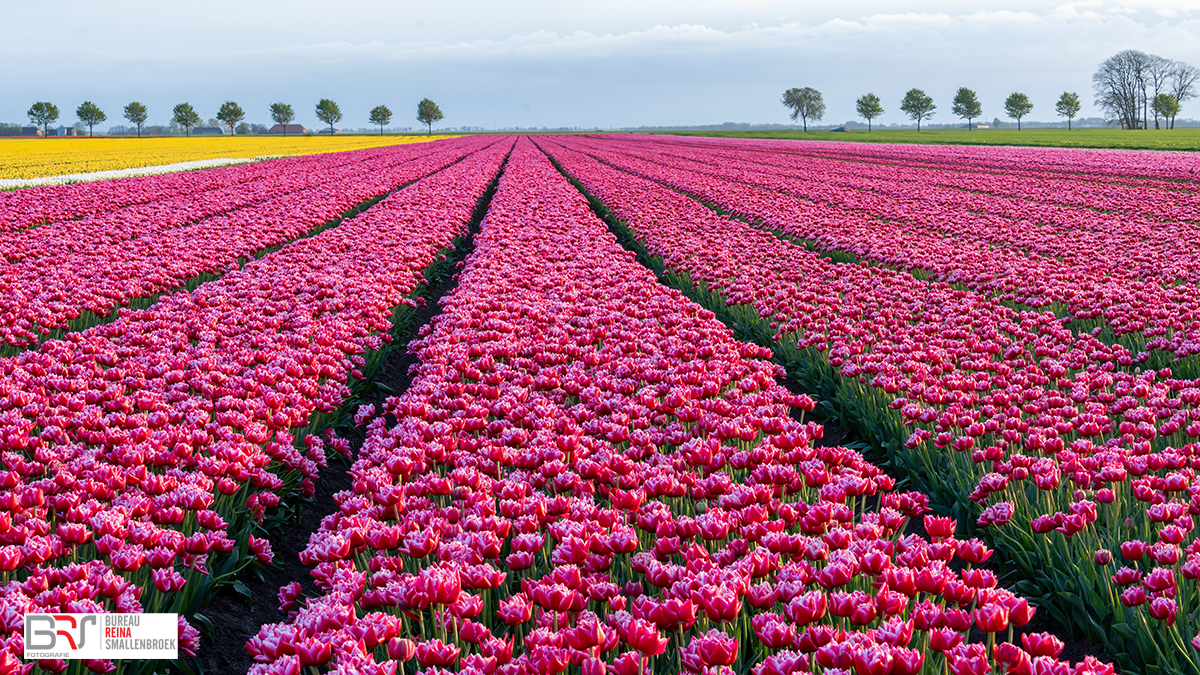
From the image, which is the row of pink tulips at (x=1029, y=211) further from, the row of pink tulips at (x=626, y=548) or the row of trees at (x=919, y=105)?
the row of trees at (x=919, y=105)

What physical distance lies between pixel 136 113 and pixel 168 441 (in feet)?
648

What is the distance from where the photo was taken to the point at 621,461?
14.5ft

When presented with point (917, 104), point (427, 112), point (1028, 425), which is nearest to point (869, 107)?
point (917, 104)

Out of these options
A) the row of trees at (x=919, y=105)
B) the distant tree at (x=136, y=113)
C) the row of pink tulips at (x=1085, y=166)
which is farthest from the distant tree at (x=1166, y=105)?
the distant tree at (x=136, y=113)

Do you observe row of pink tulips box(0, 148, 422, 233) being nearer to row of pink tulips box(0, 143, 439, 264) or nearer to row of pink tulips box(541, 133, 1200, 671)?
row of pink tulips box(0, 143, 439, 264)

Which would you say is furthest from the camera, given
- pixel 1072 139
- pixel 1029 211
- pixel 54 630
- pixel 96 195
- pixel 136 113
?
pixel 136 113

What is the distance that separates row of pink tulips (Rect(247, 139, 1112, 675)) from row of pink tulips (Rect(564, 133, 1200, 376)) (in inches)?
144

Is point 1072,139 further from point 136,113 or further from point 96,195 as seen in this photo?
point 136,113

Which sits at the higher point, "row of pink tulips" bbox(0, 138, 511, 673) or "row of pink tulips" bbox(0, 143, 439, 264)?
"row of pink tulips" bbox(0, 143, 439, 264)

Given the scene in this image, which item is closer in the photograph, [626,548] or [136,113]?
[626,548]

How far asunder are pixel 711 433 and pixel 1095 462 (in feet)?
7.07

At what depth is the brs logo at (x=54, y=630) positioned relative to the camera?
2840 millimetres

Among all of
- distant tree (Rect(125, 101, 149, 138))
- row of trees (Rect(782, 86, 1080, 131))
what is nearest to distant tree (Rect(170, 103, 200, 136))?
distant tree (Rect(125, 101, 149, 138))

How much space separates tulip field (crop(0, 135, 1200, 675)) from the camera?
2.89 metres
